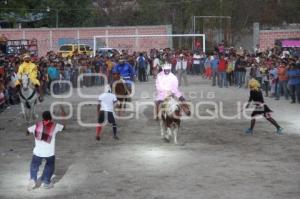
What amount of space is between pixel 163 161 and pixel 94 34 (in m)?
35.4

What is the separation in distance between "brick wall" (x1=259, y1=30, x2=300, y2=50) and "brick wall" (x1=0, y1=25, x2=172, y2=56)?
6634 millimetres

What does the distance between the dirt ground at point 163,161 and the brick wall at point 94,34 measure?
27.1m

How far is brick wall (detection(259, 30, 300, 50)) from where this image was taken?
141 ft

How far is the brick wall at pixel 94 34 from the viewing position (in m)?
46.5

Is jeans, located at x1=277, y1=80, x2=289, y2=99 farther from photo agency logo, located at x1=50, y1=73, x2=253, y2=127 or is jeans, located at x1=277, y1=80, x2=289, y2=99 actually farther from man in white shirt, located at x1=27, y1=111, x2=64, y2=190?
man in white shirt, located at x1=27, y1=111, x2=64, y2=190

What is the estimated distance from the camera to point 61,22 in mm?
57156

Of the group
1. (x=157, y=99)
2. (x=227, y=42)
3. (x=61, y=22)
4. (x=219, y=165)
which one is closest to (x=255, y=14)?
(x=227, y=42)

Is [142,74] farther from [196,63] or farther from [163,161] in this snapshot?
[163,161]

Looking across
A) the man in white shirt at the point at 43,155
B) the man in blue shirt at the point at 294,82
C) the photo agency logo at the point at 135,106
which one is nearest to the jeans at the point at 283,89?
the man in blue shirt at the point at 294,82

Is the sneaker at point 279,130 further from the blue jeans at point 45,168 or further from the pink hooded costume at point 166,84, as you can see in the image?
the blue jeans at point 45,168

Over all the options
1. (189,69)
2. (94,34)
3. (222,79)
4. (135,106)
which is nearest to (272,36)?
(189,69)

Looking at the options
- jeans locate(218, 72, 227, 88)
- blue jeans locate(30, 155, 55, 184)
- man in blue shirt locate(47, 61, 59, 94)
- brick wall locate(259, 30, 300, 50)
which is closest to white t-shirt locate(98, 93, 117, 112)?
blue jeans locate(30, 155, 55, 184)

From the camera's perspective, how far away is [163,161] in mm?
12695

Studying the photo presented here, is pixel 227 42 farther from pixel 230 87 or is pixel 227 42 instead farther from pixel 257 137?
pixel 257 137
